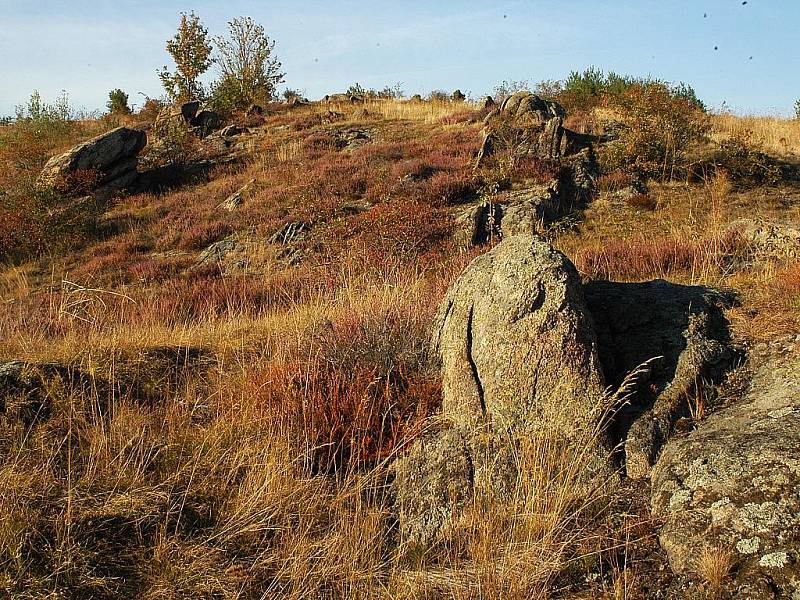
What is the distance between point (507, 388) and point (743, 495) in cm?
145

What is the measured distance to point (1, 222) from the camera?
17.5m

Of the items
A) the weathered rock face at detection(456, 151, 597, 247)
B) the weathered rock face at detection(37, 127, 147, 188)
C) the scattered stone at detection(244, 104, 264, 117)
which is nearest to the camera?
the weathered rock face at detection(456, 151, 597, 247)

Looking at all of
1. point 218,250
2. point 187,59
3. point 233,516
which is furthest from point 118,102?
point 233,516

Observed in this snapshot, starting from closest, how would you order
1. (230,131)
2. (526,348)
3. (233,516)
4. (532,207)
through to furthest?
(233,516), (526,348), (532,207), (230,131)

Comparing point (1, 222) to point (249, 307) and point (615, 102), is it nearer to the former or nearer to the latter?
point (249, 307)

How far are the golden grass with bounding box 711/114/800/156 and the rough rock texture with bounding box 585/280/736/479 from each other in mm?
14867

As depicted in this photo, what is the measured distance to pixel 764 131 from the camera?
19688 millimetres

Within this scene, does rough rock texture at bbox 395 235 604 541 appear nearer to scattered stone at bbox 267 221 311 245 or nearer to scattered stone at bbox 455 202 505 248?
scattered stone at bbox 455 202 505 248

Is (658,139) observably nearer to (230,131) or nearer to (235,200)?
(235,200)

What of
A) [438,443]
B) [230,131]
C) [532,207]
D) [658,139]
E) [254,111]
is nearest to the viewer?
[438,443]

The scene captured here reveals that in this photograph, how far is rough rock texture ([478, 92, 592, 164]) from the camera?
1744cm

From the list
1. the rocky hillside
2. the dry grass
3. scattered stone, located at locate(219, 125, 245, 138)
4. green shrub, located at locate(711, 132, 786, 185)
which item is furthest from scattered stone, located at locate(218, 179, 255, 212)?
the dry grass

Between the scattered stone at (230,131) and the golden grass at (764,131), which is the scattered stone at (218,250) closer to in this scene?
the scattered stone at (230,131)

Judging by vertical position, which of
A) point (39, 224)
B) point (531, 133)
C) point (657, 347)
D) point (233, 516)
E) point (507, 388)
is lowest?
point (233, 516)
